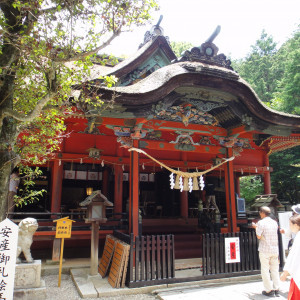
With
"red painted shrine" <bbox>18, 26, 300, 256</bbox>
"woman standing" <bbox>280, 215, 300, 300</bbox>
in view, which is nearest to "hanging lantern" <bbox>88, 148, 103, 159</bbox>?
"red painted shrine" <bbox>18, 26, 300, 256</bbox>

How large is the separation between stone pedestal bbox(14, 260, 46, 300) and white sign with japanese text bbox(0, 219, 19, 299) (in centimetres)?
94

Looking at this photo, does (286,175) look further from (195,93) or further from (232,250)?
(195,93)

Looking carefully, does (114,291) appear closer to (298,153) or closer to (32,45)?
(32,45)

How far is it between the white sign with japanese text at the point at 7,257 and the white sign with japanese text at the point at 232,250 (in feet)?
15.1

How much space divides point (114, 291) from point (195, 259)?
10.3 feet

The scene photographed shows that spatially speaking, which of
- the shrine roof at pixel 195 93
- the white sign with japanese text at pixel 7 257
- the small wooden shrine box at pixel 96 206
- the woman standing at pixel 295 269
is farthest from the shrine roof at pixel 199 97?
the woman standing at pixel 295 269

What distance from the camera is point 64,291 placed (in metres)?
5.74

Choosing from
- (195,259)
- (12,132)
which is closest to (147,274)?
(195,259)

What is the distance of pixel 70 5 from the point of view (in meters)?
4.33

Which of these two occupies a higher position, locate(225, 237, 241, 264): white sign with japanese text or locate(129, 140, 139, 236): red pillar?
locate(129, 140, 139, 236): red pillar

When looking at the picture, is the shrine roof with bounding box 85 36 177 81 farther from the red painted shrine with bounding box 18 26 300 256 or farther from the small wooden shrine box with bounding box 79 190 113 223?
the small wooden shrine box with bounding box 79 190 113 223

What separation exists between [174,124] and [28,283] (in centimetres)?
549

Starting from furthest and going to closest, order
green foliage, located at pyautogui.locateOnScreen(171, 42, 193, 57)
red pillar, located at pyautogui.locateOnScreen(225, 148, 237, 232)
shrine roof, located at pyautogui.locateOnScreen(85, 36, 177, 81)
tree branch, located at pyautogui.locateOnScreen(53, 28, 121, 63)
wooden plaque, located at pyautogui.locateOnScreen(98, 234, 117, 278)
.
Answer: green foliage, located at pyautogui.locateOnScreen(171, 42, 193, 57), shrine roof, located at pyautogui.locateOnScreen(85, 36, 177, 81), red pillar, located at pyautogui.locateOnScreen(225, 148, 237, 232), wooden plaque, located at pyautogui.locateOnScreen(98, 234, 117, 278), tree branch, located at pyautogui.locateOnScreen(53, 28, 121, 63)

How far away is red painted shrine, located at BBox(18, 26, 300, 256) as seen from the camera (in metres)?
6.65
